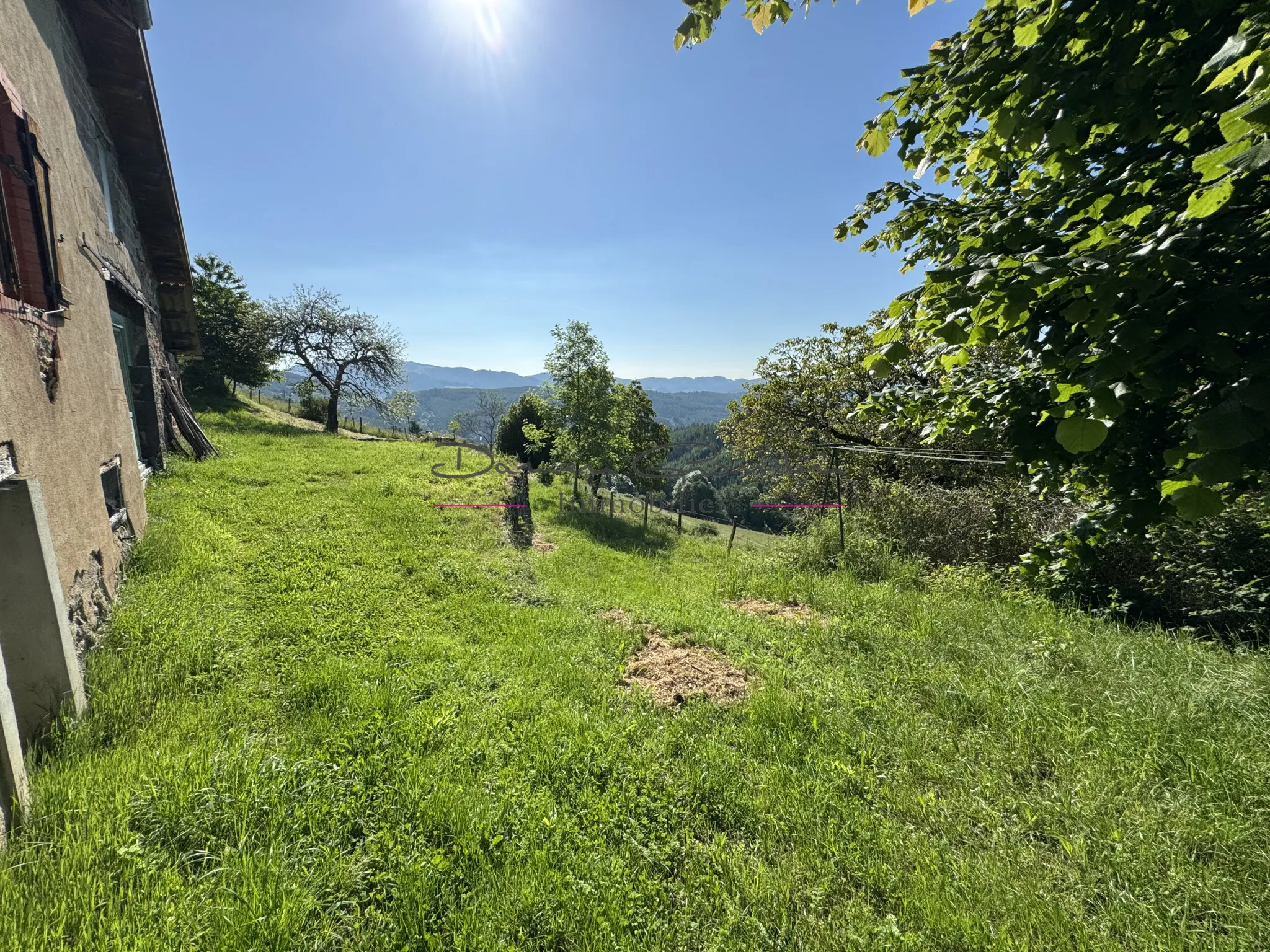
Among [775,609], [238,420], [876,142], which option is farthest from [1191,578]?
[238,420]

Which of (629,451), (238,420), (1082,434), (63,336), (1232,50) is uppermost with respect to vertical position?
(1232,50)

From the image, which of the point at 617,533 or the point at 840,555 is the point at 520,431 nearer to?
the point at 617,533

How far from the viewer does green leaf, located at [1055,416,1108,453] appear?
4.87 feet

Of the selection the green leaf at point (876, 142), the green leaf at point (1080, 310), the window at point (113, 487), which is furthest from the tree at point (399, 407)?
the green leaf at point (1080, 310)

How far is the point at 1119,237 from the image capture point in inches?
84.1

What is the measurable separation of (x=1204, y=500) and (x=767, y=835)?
2.46 metres

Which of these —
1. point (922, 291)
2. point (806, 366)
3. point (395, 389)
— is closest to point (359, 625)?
point (922, 291)

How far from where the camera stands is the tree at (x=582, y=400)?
15.9 meters

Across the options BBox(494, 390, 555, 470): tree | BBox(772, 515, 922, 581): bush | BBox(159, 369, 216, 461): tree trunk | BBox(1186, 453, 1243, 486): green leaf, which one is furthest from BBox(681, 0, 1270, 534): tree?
BBox(494, 390, 555, 470): tree

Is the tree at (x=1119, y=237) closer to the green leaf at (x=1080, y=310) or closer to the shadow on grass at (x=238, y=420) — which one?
the green leaf at (x=1080, y=310)

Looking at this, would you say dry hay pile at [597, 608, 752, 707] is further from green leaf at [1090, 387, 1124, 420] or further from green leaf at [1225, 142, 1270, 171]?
green leaf at [1225, 142, 1270, 171]

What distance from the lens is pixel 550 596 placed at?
637 cm

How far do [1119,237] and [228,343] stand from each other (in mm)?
28427

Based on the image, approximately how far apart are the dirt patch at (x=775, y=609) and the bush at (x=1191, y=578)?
2.48 metres
